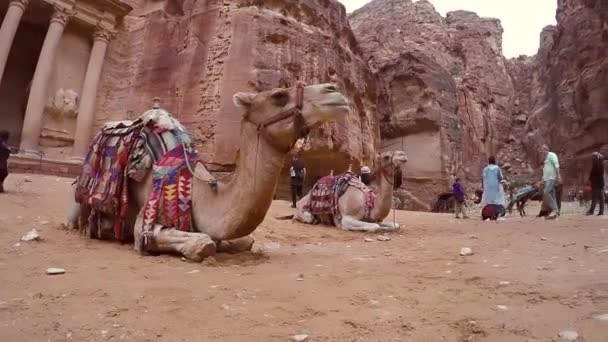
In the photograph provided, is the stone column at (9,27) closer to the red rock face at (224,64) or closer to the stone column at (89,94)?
the stone column at (89,94)

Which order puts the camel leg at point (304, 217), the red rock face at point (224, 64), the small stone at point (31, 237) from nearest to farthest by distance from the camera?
1. the small stone at point (31, 237)
2. the camel leg at point (304, 217)
3. the red rock face at point (224, 64)

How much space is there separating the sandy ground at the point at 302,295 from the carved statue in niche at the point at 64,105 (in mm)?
13377

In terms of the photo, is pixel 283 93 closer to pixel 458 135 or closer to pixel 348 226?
pixel 348 226

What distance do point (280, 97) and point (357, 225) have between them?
378 cm

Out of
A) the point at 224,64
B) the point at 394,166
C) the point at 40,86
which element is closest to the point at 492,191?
the point at 394,166

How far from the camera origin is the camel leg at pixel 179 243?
10.9 ft

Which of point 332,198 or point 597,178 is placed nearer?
point 332,198

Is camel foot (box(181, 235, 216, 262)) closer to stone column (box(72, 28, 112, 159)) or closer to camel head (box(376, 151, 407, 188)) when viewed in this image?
camel head (box(376, 151, 407, 188))

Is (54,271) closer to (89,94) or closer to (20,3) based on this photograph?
(89,94)

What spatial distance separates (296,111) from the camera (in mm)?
3410

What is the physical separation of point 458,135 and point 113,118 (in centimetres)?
2173

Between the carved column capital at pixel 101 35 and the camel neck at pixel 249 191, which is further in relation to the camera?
the carved column capital at pixel 101 35

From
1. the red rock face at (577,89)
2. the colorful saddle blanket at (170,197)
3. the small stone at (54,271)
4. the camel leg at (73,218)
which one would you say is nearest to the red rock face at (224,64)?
the camel leg at (73,218)

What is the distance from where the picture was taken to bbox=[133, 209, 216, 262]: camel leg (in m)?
3.32
